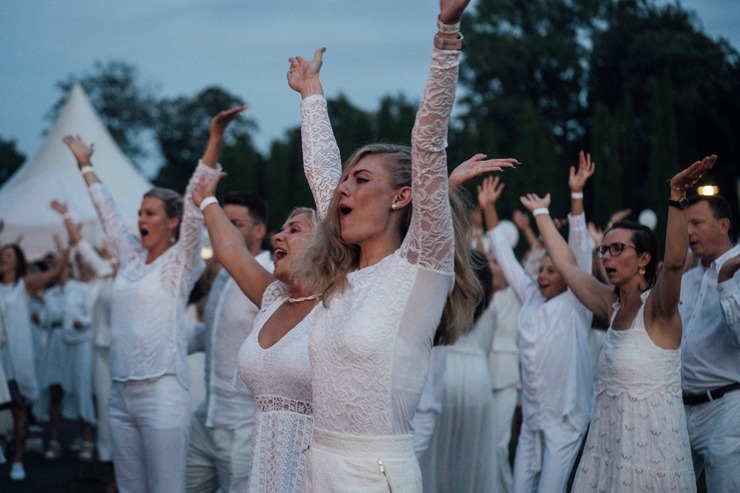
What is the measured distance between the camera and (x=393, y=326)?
135 inches

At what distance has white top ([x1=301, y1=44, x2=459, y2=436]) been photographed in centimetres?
333

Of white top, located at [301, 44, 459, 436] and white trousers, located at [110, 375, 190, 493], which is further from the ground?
white top, located at [301, 44, 459, 436]

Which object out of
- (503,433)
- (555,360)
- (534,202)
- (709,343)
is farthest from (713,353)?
(503,433)

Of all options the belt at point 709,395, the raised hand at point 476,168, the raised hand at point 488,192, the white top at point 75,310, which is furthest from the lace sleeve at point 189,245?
the white top at point 75,310

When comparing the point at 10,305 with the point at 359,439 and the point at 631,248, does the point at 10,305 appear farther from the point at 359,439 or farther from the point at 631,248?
the point at 359,439

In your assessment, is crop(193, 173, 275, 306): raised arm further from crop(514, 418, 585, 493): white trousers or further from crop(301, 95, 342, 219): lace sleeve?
crop(514, 418, 585, 493): white trousers

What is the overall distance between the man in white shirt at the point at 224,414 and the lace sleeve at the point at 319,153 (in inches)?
93.4

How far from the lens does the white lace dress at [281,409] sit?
14.7ft

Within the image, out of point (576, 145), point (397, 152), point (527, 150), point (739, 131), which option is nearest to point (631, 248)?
point (397, 152)

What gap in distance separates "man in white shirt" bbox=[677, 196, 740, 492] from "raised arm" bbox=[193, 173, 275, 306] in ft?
8.89

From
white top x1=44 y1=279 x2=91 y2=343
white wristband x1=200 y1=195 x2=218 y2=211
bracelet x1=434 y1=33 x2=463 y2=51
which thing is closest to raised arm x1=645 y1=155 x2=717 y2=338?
bracelet x1=434 y1=33 x2=463 y2=51

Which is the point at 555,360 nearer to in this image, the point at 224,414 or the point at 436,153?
the point at 224,414

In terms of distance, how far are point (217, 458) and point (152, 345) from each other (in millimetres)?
889

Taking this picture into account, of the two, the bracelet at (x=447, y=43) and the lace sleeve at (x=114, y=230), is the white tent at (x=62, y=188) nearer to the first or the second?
the lace sleeve at (x=114, y=230)
